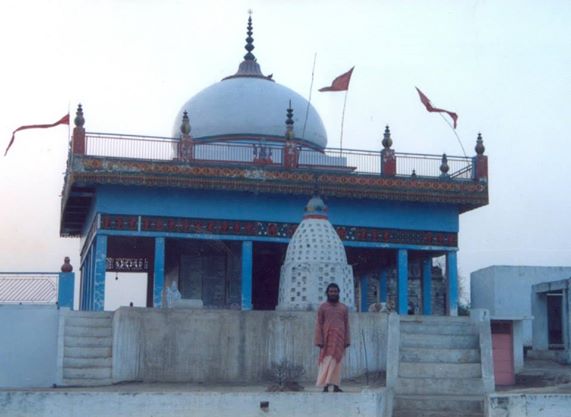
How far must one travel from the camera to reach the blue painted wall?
937 inches

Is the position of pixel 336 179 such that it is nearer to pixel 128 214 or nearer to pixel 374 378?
pixel 128 214

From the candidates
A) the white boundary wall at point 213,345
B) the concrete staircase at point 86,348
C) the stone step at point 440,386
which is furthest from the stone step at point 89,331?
the stone step at point 440,386

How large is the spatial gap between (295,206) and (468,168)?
501 centimetres

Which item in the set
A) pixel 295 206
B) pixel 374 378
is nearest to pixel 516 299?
pixel 295 206

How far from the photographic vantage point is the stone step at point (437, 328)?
1622 cm

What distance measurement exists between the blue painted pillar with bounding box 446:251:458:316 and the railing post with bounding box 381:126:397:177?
116 inches

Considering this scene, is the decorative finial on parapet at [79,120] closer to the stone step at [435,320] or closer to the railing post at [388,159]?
the railing post at [388,159]

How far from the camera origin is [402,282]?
25.2 metres

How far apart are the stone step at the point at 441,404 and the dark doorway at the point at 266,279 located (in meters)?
15.0

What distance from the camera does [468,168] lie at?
2569cm

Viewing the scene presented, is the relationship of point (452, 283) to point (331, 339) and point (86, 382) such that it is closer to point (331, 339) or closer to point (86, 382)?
point (86, 382)

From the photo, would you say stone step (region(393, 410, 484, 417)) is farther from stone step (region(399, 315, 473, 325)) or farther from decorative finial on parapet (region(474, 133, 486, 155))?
decorative finial on parapet (region(474, 133, 486, 155))

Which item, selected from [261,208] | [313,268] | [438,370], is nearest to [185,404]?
[438,370]

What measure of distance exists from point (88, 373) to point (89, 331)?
3.42ft
